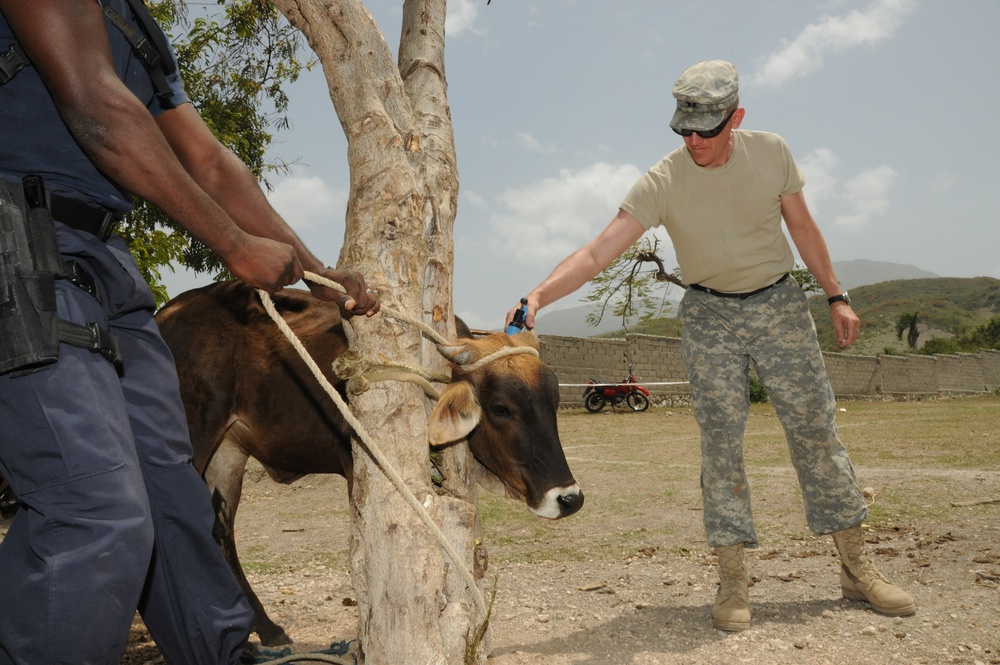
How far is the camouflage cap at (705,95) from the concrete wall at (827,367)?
44.3 feet

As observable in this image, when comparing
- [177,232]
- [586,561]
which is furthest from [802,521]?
[177,232]

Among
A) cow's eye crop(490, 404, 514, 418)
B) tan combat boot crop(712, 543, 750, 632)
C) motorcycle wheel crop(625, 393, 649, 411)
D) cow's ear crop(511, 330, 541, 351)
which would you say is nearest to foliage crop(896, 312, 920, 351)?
motorcycle wheel crop(625, 393, 649, 411)

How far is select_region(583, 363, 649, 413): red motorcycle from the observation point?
2498 centimetres

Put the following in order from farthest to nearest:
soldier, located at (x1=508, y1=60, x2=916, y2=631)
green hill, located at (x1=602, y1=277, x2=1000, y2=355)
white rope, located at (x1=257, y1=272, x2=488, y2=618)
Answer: green hill, located at (x1=602, y1=277, x2=1000, y2=355) < soldier, located at (x1=508, y1=60, x2=916, y2=631) < white rope, located at (x1=257, y1=272, x2=488, y2=618)

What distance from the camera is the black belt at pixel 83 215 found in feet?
6.64

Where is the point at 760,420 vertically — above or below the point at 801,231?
below

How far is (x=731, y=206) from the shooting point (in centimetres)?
427

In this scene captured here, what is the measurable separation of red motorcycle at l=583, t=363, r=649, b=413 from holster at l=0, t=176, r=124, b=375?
902 inches

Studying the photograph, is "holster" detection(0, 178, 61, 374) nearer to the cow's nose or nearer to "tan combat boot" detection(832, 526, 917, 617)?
the cow's nose

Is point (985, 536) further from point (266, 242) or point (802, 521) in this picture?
point (266, 242)

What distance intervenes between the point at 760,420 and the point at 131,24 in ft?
67.9

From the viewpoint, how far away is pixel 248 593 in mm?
4484

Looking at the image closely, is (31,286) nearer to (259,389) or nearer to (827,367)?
(259,389)

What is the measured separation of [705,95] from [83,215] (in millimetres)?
2805
